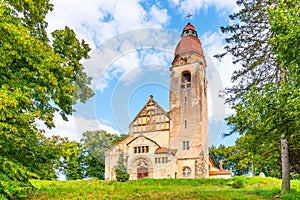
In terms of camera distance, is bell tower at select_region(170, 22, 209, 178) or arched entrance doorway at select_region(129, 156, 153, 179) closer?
bell tower at select_region(170, 22, 209, 178)

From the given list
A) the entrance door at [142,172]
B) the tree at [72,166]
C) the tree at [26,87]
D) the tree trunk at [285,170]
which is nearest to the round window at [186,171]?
the entrance door at [142,172]

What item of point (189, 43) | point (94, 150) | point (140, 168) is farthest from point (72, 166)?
point (189, 43)

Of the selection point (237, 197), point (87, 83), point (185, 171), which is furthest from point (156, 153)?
point (237, 197)

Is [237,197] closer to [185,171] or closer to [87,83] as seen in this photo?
[87,83]

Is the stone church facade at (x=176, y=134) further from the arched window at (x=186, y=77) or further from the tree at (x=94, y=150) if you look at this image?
the tree at (x=94, y=150)

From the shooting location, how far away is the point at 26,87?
779cm

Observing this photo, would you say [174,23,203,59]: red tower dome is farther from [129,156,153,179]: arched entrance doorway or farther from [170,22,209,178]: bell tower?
[129,156,153,179]: arched entrance doorway

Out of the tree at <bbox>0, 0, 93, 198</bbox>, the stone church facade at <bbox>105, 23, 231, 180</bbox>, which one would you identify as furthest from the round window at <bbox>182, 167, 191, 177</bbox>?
the tree at <bbox>0, 0, 93, 198</bbox>

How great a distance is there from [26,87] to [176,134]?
22.2 metres

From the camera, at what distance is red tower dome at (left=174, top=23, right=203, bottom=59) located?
3258 cm

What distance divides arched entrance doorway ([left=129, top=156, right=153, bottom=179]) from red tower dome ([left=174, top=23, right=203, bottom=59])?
13.6m

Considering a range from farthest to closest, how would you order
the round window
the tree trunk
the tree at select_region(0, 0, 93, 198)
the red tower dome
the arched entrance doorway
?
the red tower dome
the arched entrance doorway
the round window
the tree trunk
the tree at select_region(0, 0, 93, 198)

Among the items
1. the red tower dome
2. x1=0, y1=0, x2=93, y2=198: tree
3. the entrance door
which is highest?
the red tower dome

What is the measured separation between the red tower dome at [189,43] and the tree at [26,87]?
23704 mm
